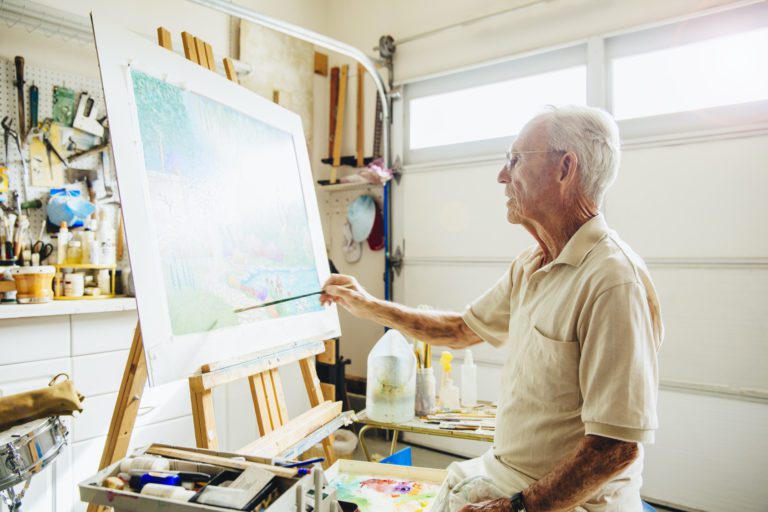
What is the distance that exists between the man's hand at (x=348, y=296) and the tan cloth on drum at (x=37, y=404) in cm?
78

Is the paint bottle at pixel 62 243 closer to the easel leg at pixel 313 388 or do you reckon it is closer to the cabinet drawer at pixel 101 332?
the cabinet drawer at pixel 101 332

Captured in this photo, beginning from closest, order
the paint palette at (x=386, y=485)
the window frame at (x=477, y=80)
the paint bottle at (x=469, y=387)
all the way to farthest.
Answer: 1. the paint palette at (x=386, y=485)
2. the paint bottle at (x=469, y=387)
3. the window frame at (x=477, y=80)

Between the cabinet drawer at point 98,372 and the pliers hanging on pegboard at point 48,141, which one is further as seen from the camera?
the pliers hanging on pegboard at point 48,141

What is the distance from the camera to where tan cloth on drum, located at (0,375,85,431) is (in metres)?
1.00

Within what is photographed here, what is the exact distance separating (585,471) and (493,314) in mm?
565

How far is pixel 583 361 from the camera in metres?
1.00

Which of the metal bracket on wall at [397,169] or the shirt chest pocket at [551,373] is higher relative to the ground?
the metal bracket on wall at [397,169]

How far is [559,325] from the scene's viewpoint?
42.6 inches

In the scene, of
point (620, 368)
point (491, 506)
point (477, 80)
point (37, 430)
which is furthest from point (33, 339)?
point (477, 80)

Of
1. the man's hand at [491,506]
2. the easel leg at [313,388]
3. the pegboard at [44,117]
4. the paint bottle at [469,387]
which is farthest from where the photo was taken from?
the pegboard at [44,117]

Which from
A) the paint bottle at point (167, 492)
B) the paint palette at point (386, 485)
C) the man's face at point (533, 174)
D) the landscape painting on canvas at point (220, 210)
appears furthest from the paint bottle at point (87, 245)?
the man's face at point (533, 174)

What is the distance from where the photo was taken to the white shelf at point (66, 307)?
1.74 metres

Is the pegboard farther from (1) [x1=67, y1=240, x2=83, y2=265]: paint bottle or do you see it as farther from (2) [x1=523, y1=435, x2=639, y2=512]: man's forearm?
(2) [x1=523, y1=435, x2=639, y2=512]: man's forearm

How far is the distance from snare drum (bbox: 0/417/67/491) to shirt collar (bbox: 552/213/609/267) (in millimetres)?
1167
